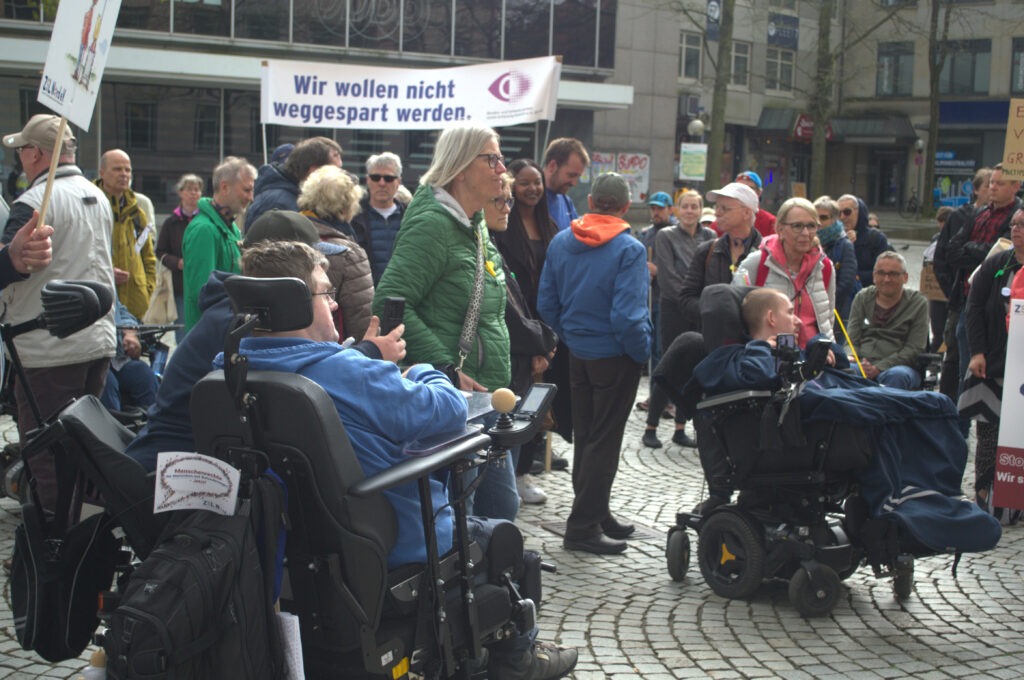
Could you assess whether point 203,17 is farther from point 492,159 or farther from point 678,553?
point 678,553

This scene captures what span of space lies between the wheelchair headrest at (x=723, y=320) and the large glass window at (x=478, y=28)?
24.0m

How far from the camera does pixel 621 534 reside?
6172 millimetres

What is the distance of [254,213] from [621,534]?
255 cm

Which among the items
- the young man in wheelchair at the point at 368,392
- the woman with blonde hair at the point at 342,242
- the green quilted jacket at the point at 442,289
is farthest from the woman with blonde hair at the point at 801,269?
the young man in wheelchair at the point at 368,392

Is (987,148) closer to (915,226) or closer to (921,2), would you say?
(921,2)

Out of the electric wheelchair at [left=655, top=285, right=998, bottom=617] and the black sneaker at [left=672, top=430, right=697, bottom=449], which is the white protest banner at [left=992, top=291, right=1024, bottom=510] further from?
the black sneaker at [left=672, top=430, right=697, bottom=449]

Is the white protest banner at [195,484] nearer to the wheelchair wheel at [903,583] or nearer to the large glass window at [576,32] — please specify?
the wheelchair wheel at [903,583]

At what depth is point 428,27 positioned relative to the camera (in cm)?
2802

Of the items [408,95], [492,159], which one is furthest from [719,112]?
[492,159]

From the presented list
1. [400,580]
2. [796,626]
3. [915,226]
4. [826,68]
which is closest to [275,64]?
[796,626]

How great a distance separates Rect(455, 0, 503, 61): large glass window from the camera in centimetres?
2834

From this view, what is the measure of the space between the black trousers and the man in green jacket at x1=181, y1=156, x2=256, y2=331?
79.0 inches

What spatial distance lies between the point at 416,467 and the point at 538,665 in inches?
47.0

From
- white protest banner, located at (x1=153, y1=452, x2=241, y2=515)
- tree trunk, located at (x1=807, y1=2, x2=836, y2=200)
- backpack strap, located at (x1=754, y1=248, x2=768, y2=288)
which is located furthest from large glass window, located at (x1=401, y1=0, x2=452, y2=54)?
white protest banner, located at (x1=153, y1=452, x2=241, y2=515)
